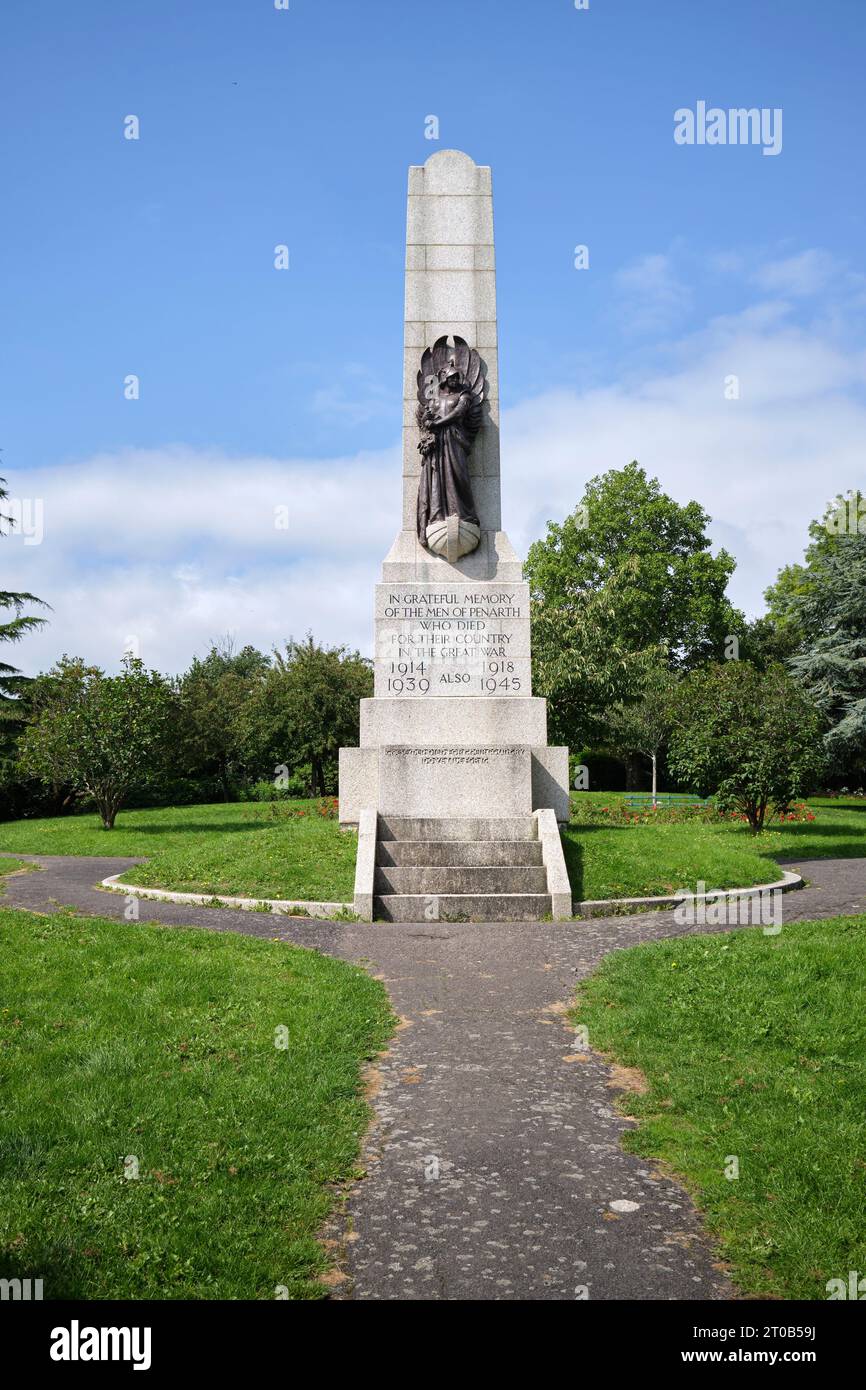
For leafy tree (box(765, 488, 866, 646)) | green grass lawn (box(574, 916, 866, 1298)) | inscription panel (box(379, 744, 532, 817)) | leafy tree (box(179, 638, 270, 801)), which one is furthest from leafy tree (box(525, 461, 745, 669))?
green grass lawn (box(574, 916, 866, 1298))

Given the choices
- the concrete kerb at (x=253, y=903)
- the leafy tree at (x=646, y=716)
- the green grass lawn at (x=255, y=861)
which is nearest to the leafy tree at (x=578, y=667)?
the leafy tree at (x=646, y=716)

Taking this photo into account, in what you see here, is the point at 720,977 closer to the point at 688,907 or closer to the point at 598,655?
Result: the point at 688,907

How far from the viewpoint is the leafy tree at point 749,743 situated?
64.6ft

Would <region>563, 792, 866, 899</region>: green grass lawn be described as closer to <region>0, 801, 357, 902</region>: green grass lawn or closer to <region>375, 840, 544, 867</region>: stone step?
<region>375, 840, 544, 867</region>: stone step

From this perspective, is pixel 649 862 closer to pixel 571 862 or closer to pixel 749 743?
pixel 571 862

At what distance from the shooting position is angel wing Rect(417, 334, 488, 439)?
16.5m

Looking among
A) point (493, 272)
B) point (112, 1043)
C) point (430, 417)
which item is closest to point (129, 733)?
point (430, 417)

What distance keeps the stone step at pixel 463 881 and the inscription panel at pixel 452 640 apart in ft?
11.2

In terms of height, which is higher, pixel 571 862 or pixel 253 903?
pixel 571 862

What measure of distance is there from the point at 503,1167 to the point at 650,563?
42.2 meters

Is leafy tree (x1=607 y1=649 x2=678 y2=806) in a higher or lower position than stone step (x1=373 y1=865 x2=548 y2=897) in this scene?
higher

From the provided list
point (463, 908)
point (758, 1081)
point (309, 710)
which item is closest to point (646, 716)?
point (309, 710)

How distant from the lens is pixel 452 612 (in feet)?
52.3

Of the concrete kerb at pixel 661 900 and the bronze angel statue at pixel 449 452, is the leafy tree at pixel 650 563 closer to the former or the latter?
the bronze angel statue at pixel 449 452
